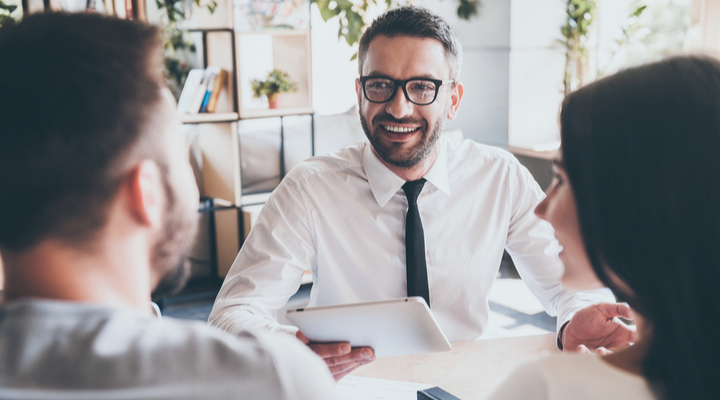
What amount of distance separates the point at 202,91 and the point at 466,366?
8.57ft

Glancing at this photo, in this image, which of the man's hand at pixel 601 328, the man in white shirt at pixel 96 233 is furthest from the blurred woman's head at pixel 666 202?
the man's hand at pixel 601 328

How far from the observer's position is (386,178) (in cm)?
162

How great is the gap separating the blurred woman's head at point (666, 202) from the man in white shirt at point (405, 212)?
91 cm

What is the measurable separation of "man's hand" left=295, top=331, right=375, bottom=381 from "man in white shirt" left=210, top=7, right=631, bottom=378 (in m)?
0.41

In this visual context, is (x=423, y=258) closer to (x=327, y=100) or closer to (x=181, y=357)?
(x=181, y=357)

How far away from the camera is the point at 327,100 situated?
4.57m

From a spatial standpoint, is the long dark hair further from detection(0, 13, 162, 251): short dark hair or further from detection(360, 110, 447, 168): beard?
detection(360, 110, 447, 168): beard

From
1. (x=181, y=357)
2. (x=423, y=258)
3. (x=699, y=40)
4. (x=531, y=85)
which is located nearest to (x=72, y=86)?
(x=181, y=357)

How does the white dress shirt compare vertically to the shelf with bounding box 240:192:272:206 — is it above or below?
above

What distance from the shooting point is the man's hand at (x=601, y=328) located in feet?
4.07

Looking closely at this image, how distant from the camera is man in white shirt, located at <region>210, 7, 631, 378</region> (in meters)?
1.58

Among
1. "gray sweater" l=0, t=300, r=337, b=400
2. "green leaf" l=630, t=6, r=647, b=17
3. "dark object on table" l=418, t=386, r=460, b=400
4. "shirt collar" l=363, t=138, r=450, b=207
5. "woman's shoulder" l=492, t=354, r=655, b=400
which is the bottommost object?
"dark object on table" l=418, t=386, r=460, b=400

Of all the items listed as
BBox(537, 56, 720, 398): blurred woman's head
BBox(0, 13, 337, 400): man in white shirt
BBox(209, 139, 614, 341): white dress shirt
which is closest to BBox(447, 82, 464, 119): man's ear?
BBox(209, 139, 614, 341): white dress shirt

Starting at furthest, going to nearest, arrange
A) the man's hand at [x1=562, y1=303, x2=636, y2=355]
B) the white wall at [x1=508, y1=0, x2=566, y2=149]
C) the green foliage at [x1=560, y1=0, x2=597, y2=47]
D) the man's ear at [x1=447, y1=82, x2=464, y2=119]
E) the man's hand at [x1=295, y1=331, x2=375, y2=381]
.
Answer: the white wall at [x1=508, y1=0, x2=566, y2=149] < the green foliage at [x1=560, y1=0, x2=597, y2=47] < the man's ear at [x1=447, y1=82, x2=464, y2=119] < the man's hand at [x1=562, y1=303, x2=636, y2=355] < the man's hand at [x1=295, y1=331, x2=375, y2=381]
